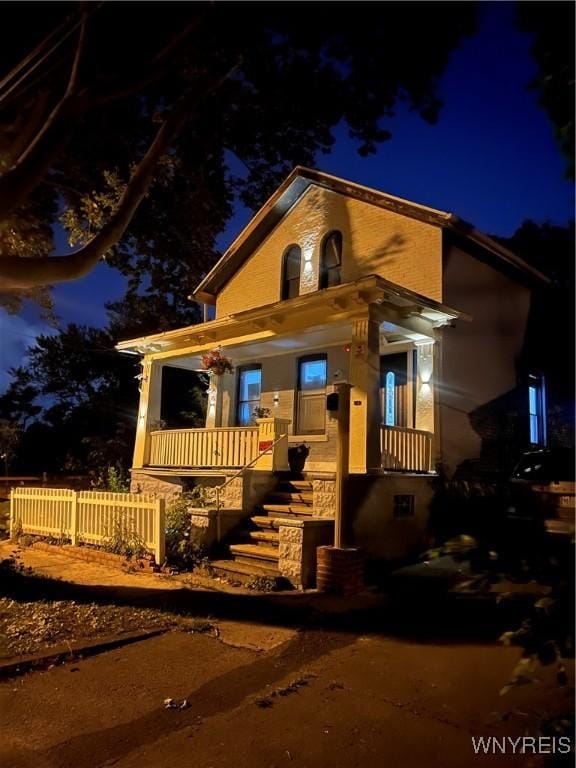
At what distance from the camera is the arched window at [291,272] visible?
13680mm

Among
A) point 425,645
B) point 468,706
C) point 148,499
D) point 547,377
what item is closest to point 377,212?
point 547,377

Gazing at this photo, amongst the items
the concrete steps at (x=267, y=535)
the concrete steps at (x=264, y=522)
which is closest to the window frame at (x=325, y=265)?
the concrete steps at (x=267, y=535)

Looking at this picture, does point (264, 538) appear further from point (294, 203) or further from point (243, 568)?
point (294, 203)

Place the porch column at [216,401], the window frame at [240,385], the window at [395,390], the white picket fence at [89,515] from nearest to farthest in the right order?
the white picket fence at [89,515], the window at [395,390], the window frame at [240,385], the porch column at [216,401]

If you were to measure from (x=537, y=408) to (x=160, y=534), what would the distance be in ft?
31.6

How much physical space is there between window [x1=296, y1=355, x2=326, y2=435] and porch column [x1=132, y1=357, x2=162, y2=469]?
3554 millimetres

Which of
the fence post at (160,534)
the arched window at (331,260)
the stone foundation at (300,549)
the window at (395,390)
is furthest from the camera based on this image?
the arched window at (331,260)

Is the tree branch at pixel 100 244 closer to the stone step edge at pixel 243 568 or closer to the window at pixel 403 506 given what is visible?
the stone step edge at pixel 243 568

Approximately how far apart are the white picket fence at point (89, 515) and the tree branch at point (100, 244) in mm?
3937

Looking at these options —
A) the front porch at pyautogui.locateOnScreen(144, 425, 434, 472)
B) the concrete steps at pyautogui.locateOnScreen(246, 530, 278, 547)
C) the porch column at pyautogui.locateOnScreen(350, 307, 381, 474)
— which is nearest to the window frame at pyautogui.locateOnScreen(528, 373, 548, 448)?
the front porch at pyautogui.locateOnScreen(144, 425, 434, 472)

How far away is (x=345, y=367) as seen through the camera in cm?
1241

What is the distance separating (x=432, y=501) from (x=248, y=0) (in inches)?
321

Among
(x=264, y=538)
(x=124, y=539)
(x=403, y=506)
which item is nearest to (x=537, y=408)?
(x=403, y=506)

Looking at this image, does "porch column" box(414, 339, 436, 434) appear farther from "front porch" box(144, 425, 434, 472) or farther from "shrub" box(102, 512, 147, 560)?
"shrub" box(102, 512, 147, 560)
